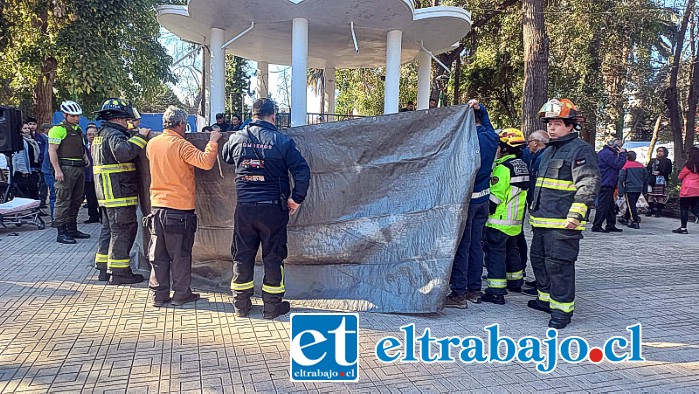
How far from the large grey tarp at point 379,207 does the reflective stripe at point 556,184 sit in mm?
616

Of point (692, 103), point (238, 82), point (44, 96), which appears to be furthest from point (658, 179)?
point (238, 82)

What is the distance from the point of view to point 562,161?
4.34 metres

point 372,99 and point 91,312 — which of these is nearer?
point 91,312

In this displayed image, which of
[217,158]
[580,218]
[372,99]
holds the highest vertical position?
[372,99]

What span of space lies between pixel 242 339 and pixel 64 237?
16.7 ft

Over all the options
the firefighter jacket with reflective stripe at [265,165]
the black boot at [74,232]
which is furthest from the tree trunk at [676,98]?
the black boot at [74,232]

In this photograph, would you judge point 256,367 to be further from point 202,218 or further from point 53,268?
point 53,268

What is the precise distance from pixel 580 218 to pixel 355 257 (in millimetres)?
2085

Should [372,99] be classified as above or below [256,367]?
above

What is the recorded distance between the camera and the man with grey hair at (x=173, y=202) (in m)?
4.59

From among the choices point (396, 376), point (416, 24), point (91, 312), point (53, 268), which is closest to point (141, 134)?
point (91, 312)

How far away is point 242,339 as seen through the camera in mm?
3986

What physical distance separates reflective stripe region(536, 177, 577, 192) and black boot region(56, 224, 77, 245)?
6.87m

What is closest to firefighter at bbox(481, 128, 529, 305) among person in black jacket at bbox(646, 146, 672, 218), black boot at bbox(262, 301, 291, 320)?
black boot at bbox(262, 301, 291, 320)
